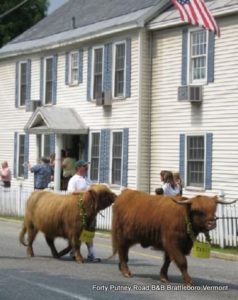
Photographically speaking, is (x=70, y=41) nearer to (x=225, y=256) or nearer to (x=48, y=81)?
(x=48, y=81)

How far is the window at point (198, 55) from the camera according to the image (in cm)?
2269

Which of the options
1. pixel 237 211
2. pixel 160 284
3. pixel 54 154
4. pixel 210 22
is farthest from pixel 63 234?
pixel 54 154

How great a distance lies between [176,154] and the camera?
23.8 m

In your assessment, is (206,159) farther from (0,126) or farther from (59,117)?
(0,126)

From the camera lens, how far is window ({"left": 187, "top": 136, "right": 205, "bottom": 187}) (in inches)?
896

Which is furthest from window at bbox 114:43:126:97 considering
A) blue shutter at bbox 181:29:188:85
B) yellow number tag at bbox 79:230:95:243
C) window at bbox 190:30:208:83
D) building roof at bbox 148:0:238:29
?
yellow number tag at bbox 79:230:95:243

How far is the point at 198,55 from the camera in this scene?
22922mm

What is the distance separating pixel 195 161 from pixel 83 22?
29.9 ft

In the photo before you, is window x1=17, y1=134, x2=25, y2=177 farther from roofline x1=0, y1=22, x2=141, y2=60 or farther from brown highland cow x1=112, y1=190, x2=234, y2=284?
brown highland cow x1=112, y1=190, x2=234, y2=284

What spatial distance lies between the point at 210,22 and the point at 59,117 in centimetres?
1066

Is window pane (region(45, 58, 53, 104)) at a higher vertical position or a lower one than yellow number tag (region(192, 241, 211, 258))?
higher

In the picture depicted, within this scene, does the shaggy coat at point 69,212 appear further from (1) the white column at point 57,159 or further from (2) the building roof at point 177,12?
(1) the white column at point 57,159

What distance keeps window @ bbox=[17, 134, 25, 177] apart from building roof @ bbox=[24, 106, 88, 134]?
8.61 feet

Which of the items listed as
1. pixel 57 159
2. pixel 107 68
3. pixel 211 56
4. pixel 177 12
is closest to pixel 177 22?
pixel 177 12
